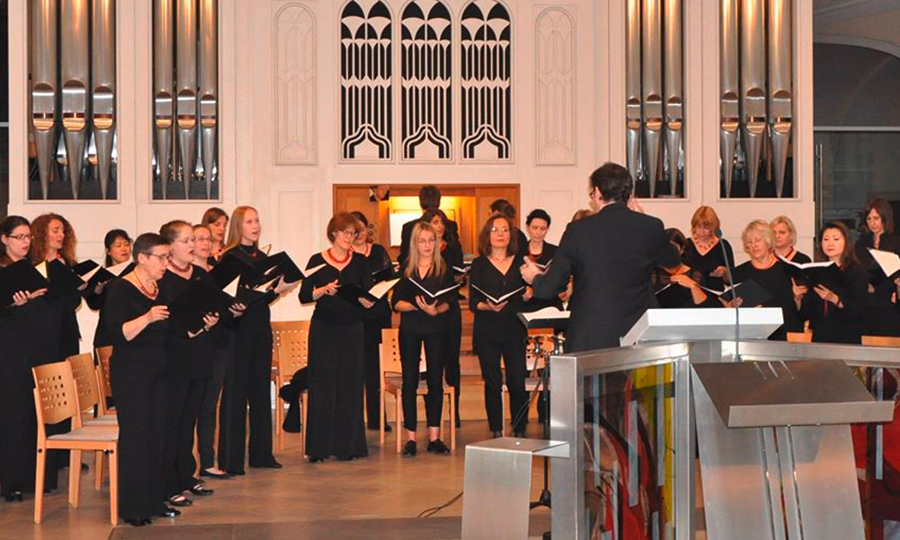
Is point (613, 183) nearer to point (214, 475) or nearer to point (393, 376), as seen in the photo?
point (214, 475)

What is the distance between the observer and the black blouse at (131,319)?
5.73 meters

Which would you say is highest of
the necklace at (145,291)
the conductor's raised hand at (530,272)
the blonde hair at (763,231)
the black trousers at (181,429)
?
the blonde hair at (763,231)

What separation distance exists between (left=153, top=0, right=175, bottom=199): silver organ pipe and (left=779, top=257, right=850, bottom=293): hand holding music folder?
540 cm

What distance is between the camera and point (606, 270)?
5047 millimetres

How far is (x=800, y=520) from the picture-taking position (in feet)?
12.9

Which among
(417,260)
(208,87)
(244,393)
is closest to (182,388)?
(244,393)

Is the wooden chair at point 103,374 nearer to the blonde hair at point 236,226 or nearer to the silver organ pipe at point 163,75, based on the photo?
the blonde hair at point 236,226

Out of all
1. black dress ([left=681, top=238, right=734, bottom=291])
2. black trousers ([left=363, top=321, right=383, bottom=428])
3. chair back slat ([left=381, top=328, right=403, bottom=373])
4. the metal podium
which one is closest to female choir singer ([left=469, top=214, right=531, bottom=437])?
chair back slat ([left=381, top=328, right=403, bottom=373])

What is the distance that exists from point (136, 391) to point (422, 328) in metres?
2.58

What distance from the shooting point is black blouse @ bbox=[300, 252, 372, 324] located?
7.70 m

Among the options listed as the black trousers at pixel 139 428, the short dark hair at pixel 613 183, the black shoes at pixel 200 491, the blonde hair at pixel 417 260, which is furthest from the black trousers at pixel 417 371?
the short dark hair at pixel 613 183

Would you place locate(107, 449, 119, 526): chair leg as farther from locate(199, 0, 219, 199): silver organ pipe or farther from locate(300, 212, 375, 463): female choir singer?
locate(199, 0, 219, 199): silver organ pipe

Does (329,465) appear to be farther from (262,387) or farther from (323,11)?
(323,11)

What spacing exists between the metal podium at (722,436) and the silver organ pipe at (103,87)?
7.10m
